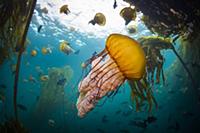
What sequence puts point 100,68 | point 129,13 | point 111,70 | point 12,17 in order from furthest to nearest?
point 129,13 → point 12,17 → point 100,68 → point 111,70

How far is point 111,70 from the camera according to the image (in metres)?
2.97

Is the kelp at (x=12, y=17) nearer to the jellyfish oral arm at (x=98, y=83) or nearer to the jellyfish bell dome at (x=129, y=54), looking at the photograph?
the jellyfish oral arm at (x=98, y=83)

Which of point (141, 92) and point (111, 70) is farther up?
point (111, 70)

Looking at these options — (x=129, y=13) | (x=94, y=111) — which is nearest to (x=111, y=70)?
(x=129, y=13)

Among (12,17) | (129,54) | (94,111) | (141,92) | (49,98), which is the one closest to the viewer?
(129,54)

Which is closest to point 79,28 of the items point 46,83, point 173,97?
point 46,83

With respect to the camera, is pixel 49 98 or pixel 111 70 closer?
pixel 111 70

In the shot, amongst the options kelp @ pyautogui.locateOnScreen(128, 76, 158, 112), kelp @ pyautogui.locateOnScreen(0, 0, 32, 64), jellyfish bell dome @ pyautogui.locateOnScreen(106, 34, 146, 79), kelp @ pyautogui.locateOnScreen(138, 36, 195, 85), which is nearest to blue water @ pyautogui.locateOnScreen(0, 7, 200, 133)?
kelp @ pyautogui.locateOnScreen(138, 36, 195, 85)

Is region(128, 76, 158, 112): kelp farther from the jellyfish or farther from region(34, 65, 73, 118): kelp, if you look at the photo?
region(34, 65, 73, 118): kelp

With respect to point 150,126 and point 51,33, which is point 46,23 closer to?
point 51,33

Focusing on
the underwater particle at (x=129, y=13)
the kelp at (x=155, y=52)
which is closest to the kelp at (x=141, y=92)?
the kelp at (x=155, y=52)

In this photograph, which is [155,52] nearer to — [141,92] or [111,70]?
[141,92]

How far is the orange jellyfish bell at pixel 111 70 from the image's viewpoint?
2.44 metres

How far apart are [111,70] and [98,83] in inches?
10.1
